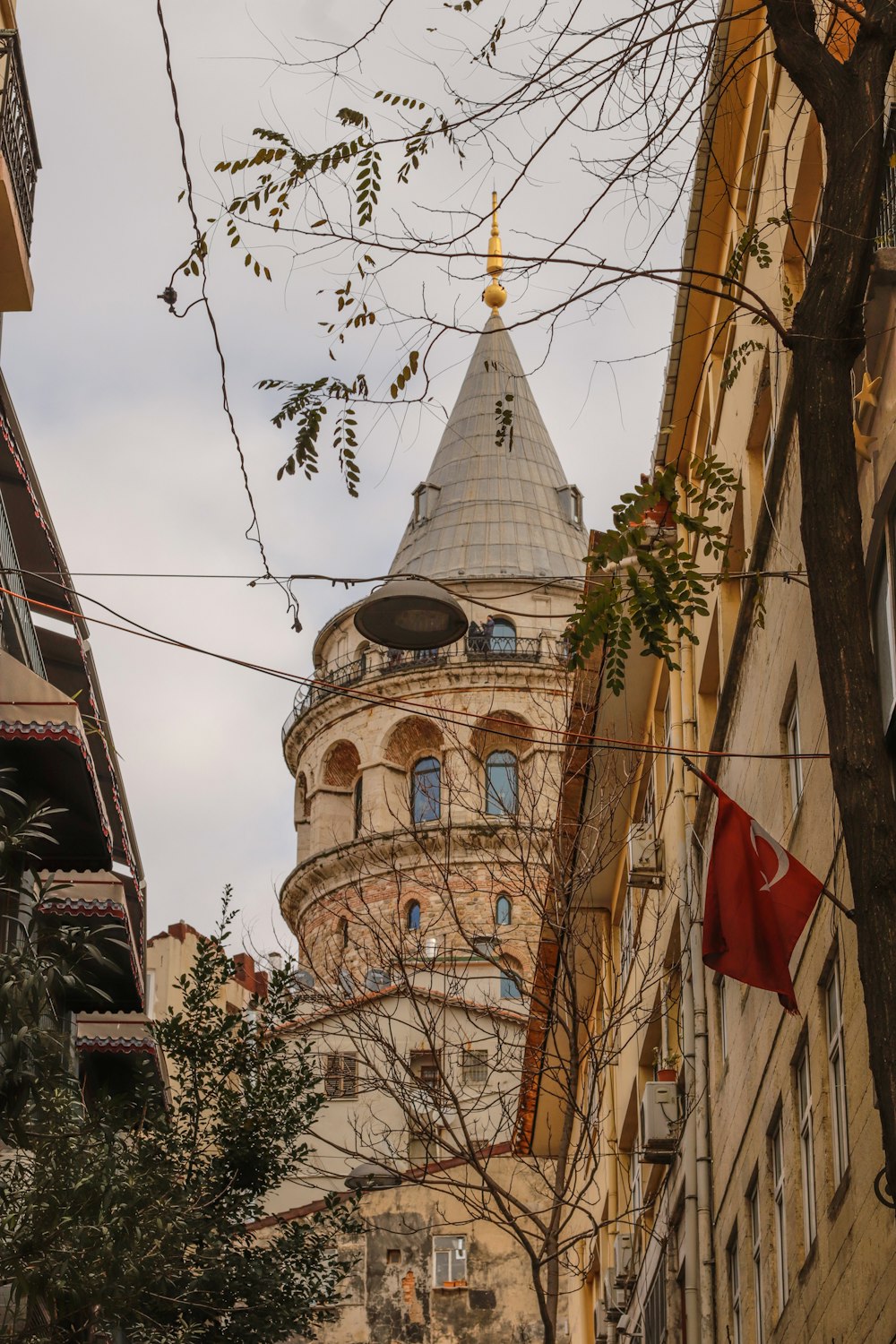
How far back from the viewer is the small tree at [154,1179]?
9.68 m

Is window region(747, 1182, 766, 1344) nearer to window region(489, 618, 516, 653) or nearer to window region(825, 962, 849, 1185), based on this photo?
window region(825, 962, 849, 1185)

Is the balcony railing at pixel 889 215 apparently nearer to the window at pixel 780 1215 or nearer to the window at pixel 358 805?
the window at pixel 780 1215

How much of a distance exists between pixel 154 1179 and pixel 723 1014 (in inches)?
178

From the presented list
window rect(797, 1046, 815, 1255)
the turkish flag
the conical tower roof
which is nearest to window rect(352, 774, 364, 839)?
the conical tower roof

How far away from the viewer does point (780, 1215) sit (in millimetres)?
12055

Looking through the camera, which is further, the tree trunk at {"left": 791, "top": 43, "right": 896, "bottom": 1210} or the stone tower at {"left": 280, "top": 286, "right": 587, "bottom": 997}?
the stone tower at {"left": 280, "top": 286, "right": 587, "bottom": 997}

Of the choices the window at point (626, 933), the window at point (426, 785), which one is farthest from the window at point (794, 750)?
the window at point (426, 785)

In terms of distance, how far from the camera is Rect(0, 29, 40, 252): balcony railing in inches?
595

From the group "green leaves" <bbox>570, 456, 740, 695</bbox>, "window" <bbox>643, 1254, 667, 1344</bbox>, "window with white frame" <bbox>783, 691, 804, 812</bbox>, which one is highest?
"window with white frame" <bbox>783, 691, 804, 812</bbox>

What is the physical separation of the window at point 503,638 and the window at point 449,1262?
23134mm

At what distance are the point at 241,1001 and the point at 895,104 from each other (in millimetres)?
56601

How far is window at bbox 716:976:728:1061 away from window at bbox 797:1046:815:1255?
3557mm

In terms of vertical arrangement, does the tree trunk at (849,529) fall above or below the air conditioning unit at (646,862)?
below

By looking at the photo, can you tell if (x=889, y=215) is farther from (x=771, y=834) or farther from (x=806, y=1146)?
(x=806, y=1146)
